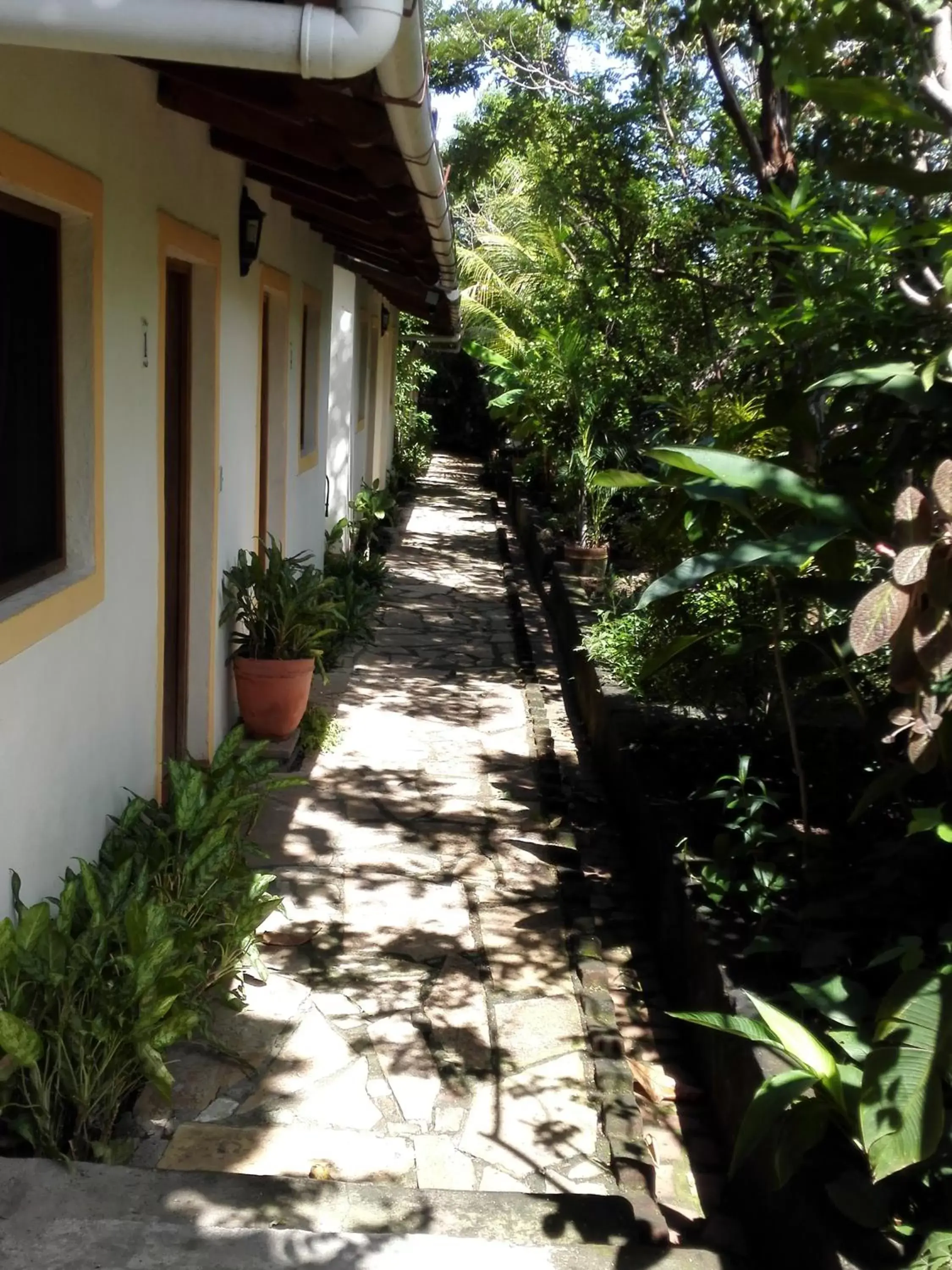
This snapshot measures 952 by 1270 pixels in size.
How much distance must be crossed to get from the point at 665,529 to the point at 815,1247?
2238 mm

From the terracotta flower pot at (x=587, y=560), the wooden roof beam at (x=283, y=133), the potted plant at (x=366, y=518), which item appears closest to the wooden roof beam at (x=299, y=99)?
the wooden roof beam at (x=283, y=133)

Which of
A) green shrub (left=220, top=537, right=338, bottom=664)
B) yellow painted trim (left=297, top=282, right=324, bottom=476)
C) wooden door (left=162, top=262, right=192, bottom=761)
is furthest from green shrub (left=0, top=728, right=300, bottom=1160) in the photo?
yellow painted trim (left=297, top=282, right=324, bottom=476)

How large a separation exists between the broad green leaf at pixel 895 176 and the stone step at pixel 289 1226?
2.65 m

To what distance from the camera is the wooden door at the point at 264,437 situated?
25.3ft

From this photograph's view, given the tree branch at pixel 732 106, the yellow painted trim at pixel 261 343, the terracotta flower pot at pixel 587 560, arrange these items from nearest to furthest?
1. the tree branch at pixel 732 106
2. the yellow painted trim at pixel 261 343
3. the terracotta flower pot at pixel 587 560

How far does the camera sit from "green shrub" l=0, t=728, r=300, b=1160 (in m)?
3.17

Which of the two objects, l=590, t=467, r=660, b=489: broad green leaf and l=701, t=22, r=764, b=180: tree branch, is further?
A: l=701, t=22, r=764, b=180: tree branch

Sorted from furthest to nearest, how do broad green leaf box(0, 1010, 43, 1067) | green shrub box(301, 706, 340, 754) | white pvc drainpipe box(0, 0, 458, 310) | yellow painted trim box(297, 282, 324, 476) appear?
yellow painted trim box(297, 282, 324, 476) < green shrub box(301, 706, 340, 754) < broad green leaf box(0, 1010, 43, 1067) < white pvc drainpipe box(0, 0, 458, 310)

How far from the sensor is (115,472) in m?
4.29

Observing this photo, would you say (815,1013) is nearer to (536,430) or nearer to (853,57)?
(853,57)

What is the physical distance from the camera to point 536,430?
1503 cm

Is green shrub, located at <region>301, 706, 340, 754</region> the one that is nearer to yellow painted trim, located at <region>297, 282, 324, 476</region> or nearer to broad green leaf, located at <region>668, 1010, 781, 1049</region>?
yellow painted trim, located at <region>297, 282, 324, 476</region>

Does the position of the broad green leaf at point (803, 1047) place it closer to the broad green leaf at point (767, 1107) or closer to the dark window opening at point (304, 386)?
the broad green leaf at point (767, 1107)

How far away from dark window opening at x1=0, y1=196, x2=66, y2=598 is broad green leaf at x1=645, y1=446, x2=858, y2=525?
6.19ft
